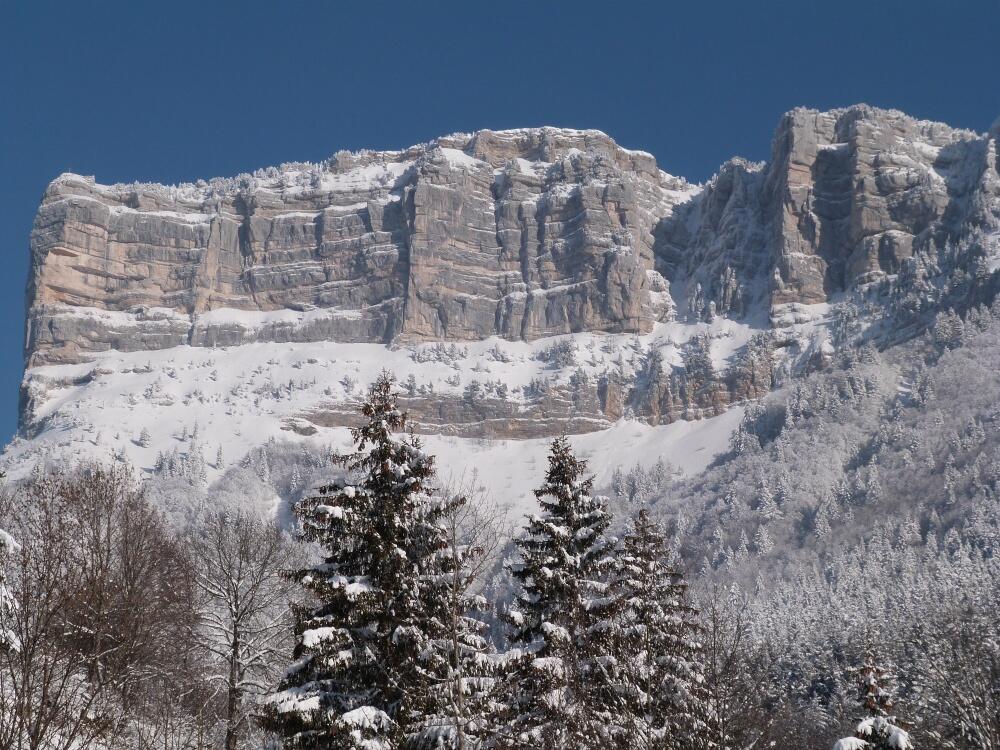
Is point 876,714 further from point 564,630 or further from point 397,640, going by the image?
point 397,640

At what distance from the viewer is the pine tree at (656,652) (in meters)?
17.6

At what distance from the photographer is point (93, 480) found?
26234mm

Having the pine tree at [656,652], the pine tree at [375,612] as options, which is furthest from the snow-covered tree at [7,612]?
the pine tree at [656,652]

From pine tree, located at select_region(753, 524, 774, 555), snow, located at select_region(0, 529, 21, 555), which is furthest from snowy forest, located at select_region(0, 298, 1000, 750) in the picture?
pine tree, located at select_region(753, 524, 774, 555)

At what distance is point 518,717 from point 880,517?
6013 inches

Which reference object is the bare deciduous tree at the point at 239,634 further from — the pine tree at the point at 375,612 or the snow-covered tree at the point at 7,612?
the snow-covered tree at the point at 7,612

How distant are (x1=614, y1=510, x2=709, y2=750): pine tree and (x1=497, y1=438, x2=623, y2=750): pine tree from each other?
0.59 meters

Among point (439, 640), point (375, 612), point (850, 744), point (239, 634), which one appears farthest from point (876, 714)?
point (239, 634)

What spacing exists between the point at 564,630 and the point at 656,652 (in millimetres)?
3079

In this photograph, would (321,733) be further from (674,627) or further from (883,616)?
(883,616)

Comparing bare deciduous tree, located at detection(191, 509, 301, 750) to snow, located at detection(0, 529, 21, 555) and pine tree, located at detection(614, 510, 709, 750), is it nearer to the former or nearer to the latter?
pine tree, located at detection(614, 510, 709, 750)

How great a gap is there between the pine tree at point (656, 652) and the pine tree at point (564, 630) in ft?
1.93


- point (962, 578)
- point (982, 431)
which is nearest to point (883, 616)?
point (962, 578)

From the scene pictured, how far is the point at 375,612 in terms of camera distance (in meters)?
16.9
